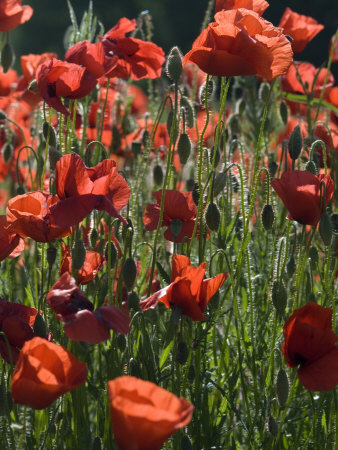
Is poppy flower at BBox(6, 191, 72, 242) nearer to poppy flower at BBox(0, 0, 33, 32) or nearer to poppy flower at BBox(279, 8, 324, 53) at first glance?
poppy flower at BBox(0, 0, 33, 32)

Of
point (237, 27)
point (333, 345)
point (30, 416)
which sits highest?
point (237, 27)

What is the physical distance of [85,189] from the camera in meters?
1.19

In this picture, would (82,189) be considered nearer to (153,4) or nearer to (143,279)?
(143,279)

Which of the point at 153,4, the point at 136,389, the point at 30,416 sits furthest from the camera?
the point at 153,4

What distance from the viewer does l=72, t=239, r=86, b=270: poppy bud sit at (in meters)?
1.20

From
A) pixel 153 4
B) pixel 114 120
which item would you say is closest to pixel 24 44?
pixel 153 4

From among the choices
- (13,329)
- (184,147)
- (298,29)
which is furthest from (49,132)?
(298,29)

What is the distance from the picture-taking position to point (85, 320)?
1.05 meters

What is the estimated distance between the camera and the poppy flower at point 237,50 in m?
1.28

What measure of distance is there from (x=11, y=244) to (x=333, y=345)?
0.50 meters

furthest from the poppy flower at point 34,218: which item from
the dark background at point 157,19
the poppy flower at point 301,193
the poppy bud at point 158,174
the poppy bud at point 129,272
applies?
the dark background at point 157,19

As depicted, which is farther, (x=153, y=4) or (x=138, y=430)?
(x=153, y=4)

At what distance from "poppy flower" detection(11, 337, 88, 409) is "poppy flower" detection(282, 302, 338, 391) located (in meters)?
0.34

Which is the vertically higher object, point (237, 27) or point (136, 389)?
point (237, 27)
